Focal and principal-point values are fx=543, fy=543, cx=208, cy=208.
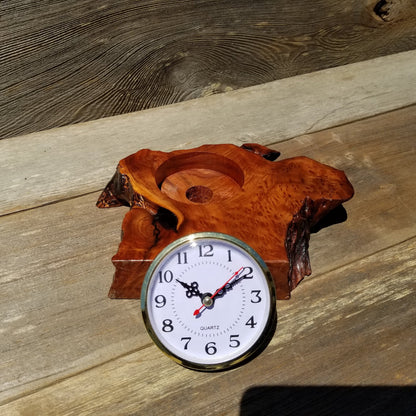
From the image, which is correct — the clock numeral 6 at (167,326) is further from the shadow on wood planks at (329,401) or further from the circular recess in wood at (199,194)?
the circular recess in wood at (199,194)

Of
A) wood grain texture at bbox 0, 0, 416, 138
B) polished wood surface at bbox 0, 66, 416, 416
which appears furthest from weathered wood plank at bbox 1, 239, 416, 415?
wood grain texture at bbox 0, 0, 416, 138

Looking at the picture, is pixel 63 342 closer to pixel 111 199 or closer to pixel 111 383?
pixel 111 383

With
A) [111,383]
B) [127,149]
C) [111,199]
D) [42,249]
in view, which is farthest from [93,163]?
[111,383]

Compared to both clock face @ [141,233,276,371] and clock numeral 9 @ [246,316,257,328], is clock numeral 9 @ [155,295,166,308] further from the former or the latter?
clock numeral 9 @ [246,316,257,328]

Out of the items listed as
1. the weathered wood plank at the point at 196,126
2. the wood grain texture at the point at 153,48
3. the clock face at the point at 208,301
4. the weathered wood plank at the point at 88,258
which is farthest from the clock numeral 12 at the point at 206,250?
the wood grain texture at the point at 153,48

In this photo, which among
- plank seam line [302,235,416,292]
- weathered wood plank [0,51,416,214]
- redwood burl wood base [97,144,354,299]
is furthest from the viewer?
weathered wood plank [0,51,416,214]

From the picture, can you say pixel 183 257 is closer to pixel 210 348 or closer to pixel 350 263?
pixel 210 348
